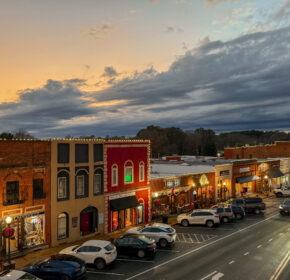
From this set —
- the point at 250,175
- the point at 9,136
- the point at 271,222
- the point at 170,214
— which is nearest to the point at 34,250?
the point at 9,136

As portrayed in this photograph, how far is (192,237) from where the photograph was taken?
2519 centimetres

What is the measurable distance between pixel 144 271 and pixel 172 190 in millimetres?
17324

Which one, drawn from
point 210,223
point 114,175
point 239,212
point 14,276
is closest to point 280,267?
point 210,223

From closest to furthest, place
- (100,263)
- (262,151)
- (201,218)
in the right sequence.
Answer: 1. (100,263)
2. (201,218)
3. (262,151)

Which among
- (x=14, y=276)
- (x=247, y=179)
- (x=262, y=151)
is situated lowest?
(x=14, y=276)

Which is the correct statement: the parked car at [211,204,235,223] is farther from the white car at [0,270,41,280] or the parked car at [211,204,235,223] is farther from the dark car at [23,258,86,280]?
the white car at [0,270,41,280]

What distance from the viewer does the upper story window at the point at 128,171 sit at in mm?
29344

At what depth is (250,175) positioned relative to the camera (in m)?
50.3

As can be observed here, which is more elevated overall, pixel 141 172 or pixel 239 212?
pixel 141 172

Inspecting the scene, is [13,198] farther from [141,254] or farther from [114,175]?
[141,254]

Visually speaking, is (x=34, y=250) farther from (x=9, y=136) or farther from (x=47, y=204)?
(x=9, y=136)

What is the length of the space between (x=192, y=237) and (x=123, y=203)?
23.9 feet

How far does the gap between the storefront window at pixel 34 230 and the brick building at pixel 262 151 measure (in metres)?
60.3

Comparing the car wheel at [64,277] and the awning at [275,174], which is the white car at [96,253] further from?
the awning at [275,174]
